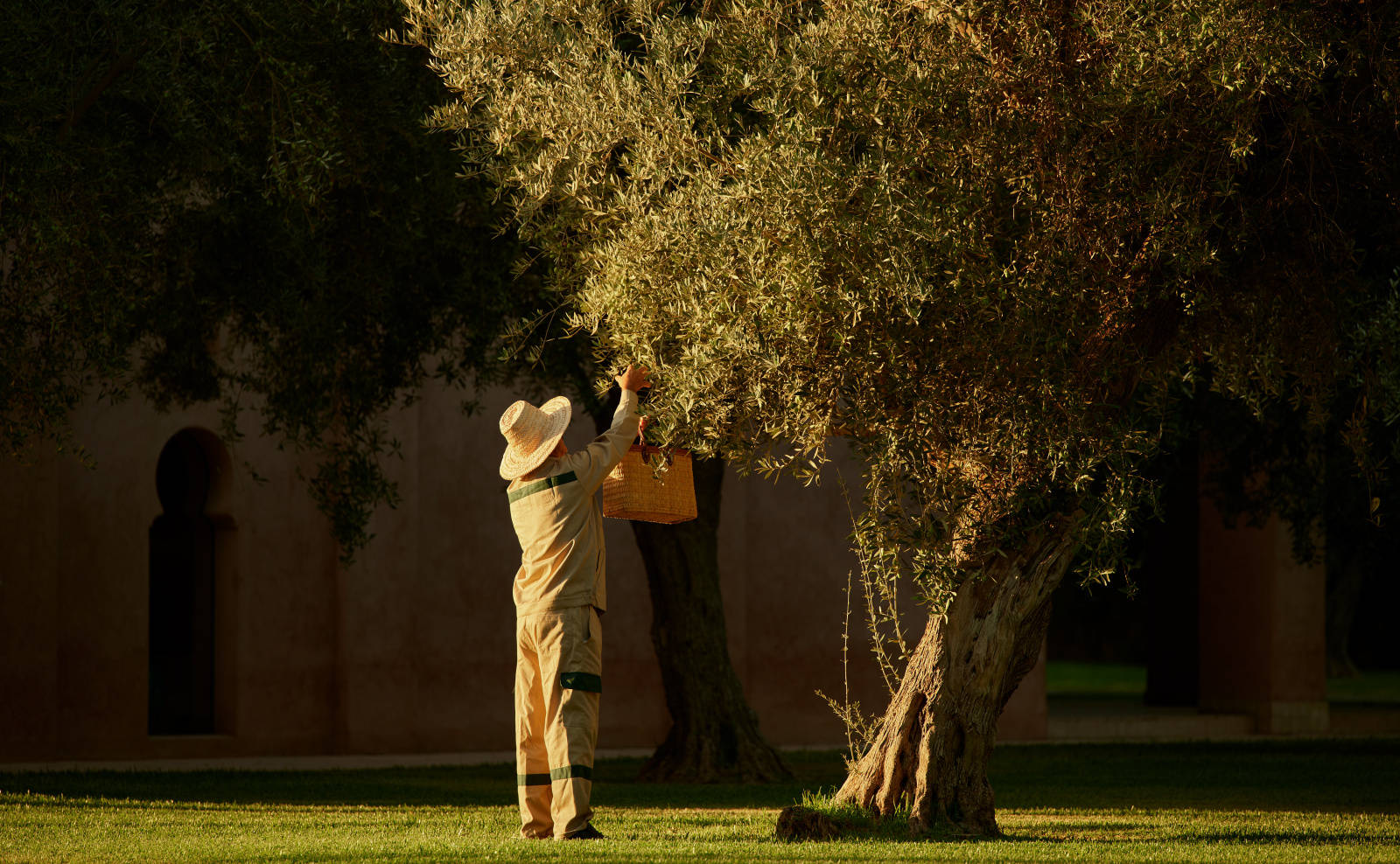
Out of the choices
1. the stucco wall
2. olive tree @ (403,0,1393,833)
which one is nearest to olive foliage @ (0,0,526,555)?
olive tree @ (403,0,1393,833)

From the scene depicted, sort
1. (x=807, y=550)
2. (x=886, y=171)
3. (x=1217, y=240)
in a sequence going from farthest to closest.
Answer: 1. (x=807, y=550)
2. (x=1217, y=240)
3. (x=886, y=171)

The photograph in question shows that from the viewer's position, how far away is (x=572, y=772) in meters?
7.56

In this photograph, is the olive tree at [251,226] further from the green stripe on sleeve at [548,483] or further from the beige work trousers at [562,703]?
the beige work trousers at [562,703]

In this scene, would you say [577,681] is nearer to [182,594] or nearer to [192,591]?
[192,591]

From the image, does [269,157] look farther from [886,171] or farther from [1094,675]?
[1094,675]

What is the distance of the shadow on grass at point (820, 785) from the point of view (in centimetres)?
1186

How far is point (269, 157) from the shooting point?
9.39 m

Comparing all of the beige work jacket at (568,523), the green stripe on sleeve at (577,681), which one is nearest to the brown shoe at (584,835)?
the green stripe on sleeve at (577,681)

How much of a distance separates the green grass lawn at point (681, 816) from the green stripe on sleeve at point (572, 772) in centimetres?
31

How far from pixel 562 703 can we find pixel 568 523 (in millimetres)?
820

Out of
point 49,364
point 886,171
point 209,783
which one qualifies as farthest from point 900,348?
point 209,783

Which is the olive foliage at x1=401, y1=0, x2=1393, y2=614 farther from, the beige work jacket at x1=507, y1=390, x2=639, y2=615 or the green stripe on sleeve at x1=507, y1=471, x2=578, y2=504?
the green stripe on sleeve at x1=507, y1=471, x2=578, y2=504

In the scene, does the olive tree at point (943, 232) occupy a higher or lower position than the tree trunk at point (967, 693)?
higher

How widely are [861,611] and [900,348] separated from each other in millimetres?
12452
